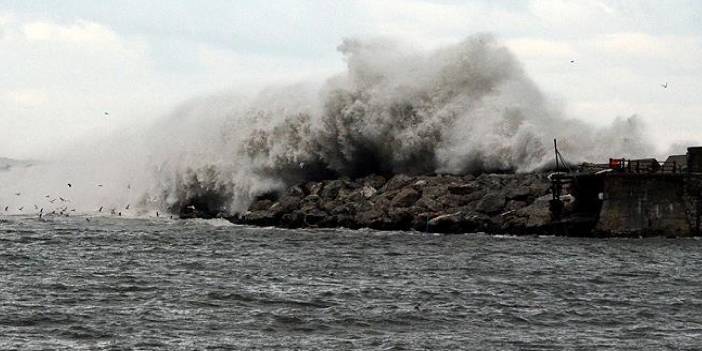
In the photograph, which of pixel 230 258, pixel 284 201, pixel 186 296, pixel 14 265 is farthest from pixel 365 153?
pixel 186 296

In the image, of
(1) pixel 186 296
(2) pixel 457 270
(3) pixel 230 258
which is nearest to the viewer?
(1) pixel 186 296

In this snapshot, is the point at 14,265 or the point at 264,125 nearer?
the point at 14,265

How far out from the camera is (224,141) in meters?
59.8

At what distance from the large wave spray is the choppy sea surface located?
953 centimetres

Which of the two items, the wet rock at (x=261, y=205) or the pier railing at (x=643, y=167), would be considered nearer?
the pier railing at (x=643, y=167)

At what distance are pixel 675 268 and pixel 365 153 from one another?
76.9 ft

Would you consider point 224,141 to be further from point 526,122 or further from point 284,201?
point 526,122

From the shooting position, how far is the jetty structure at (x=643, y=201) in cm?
3934

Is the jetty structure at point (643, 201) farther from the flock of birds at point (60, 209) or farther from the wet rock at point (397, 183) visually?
the flock of birds at point (60, 209)

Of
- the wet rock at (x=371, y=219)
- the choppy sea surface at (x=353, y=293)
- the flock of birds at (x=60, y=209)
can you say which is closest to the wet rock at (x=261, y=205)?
the wet rock at (x=371, y=219)

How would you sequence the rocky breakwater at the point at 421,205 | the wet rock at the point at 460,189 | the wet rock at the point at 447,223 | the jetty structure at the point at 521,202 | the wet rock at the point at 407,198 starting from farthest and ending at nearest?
1. the wet rock at the point at 407,198
2. the wet rock at the point at 460,189
3. the wet rock at the point at 447,223
4. the rocky breakwater at the point at 421,205
5. the jetty structure at the point at 521,202

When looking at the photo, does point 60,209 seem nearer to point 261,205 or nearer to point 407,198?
point 261,205

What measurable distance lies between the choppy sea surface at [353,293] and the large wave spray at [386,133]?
9525 mm

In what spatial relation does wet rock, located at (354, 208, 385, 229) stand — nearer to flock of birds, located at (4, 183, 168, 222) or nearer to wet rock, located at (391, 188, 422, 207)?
wet rock, located at (391, 188, 422, 207)
